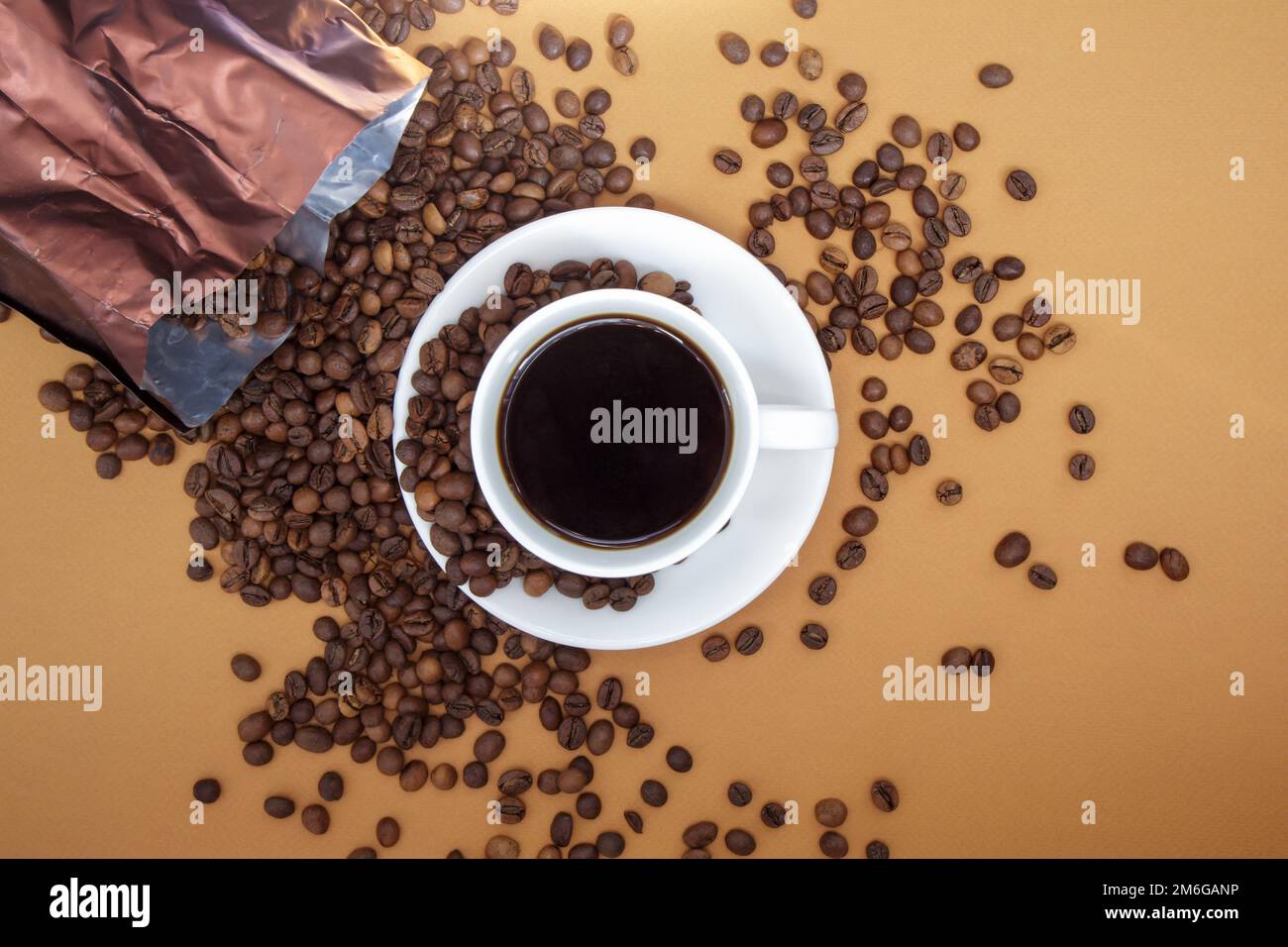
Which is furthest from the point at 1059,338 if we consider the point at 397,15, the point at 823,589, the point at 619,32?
the point at 397,15

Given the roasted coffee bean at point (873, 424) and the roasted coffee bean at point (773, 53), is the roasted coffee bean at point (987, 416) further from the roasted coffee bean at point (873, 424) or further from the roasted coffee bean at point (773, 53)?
the roasted coffee bean at point (773, 53)

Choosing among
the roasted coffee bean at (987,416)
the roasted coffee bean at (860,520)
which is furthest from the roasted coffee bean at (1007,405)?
the roasted coffee bean at (860,520)

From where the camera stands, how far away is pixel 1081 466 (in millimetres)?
1145

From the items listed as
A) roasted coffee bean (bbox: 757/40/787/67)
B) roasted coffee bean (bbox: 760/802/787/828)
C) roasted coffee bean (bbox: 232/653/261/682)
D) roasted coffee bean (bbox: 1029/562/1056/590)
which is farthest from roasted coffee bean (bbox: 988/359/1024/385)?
roasted coffee bean (bbox: 232/653/261/682)

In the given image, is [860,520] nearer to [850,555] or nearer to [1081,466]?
[850,555]

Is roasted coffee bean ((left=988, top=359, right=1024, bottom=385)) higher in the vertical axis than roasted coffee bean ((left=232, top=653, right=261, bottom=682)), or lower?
higher

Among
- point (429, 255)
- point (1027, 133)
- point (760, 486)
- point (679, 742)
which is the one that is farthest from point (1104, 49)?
point (679, 742)

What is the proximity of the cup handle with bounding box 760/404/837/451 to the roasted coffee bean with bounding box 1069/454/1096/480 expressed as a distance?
0.48 meters

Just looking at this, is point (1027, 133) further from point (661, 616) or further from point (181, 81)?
point (181, 81)

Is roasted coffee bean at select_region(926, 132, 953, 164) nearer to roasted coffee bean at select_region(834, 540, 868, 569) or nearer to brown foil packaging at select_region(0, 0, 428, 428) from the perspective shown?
roasted coffee bean at select_region(834, 540, 868, 569)

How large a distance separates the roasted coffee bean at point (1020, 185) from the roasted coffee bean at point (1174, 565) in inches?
19.1

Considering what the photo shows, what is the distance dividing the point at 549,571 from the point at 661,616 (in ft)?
0.47

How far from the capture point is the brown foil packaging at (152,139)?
0.89 m

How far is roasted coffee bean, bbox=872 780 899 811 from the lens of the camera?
1.12 metres
